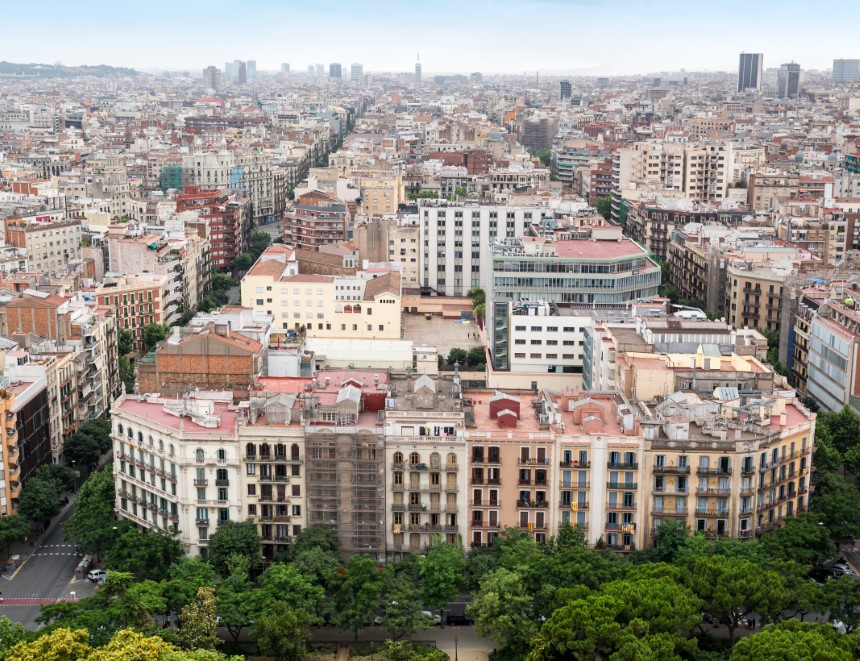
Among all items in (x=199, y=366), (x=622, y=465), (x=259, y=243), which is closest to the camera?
(x=622, y=465)

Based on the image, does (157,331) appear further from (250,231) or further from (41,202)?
(250,231)

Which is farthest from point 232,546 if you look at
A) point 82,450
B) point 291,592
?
point 82,450

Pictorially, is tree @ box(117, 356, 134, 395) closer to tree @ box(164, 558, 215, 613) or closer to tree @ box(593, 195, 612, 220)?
tree @ box(164, 558, 215, 613)

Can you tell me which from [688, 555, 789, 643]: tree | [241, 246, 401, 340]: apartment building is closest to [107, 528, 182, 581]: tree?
[688, 555, 789, 643]: tree

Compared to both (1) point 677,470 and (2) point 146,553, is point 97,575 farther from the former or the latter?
(1) point 677,470

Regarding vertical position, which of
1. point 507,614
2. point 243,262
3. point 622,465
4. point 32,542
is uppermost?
point 622,465

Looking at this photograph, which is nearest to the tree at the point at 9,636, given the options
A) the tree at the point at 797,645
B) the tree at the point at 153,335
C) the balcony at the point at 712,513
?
the tree at the point at 797,645

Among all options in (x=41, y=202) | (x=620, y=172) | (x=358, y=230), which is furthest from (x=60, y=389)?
(x=620, y=172)
